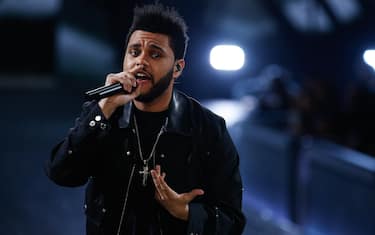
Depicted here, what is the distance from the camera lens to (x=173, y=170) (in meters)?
2.05

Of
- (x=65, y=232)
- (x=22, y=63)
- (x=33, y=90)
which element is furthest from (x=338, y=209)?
(x=22, y=63)

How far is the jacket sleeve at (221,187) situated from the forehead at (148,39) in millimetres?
269

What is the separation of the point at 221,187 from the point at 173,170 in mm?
129

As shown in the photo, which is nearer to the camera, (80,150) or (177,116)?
(80,150)

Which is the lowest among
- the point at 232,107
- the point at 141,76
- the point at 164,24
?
the point at 232,107

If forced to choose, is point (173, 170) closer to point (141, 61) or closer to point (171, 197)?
point (171, 197)

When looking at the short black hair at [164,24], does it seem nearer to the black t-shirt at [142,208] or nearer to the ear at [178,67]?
the ear at [178,67]

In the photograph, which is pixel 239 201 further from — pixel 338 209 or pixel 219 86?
pixel 219 86

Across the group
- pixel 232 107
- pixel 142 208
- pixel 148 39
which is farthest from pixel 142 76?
pixel 232 107

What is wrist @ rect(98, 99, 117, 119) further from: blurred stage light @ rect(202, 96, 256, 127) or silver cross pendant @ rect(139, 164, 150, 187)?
blurred stage light @ rect(202, 96, 256, 127)

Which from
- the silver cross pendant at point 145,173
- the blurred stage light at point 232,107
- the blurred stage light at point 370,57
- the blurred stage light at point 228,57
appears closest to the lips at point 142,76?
the silver cross pendant at point 145,173

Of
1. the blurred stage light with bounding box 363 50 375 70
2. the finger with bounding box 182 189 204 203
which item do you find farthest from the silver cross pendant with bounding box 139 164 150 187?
the blurred stage light with bounding box 363 50 375 70

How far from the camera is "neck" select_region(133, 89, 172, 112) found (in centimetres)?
204

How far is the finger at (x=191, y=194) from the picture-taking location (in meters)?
1.97
